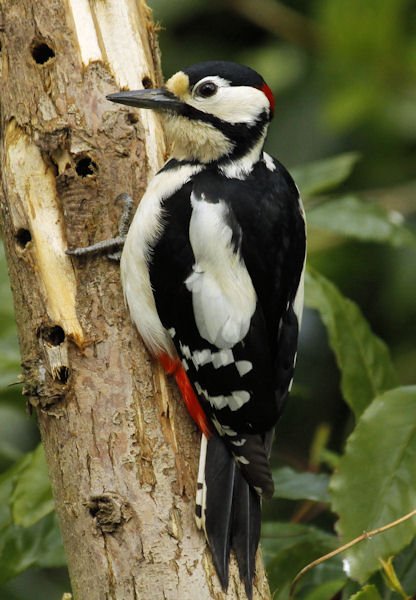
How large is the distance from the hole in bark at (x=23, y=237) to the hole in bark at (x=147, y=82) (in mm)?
552

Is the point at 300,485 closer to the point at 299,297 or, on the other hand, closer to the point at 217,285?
the point at 299,297

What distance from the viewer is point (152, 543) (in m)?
2.39

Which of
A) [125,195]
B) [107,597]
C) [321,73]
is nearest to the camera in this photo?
[107,597]

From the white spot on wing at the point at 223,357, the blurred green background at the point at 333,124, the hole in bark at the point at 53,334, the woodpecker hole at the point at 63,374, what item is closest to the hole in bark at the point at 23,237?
the hole in bark at the point at 53,334

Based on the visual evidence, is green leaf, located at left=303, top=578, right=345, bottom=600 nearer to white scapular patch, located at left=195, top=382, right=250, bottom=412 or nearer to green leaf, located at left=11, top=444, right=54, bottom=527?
white scapular patch, located at left=195, top=382, right=250, bottom=412

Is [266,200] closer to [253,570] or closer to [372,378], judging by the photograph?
[372,378]

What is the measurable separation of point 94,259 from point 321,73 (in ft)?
8.59

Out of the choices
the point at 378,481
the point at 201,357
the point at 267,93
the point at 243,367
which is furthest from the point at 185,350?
the point at 267,93

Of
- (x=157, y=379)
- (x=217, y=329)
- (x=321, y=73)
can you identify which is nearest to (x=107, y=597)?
(x=157, y=379)

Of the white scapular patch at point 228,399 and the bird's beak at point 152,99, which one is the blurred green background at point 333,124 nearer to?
the white scapular patch at point 228,399

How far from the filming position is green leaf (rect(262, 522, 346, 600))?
109 inches

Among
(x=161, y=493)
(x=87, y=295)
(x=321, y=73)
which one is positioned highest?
(x=321, y=73)

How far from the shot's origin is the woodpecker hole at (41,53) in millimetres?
2797

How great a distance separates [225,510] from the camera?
8.25 feet
